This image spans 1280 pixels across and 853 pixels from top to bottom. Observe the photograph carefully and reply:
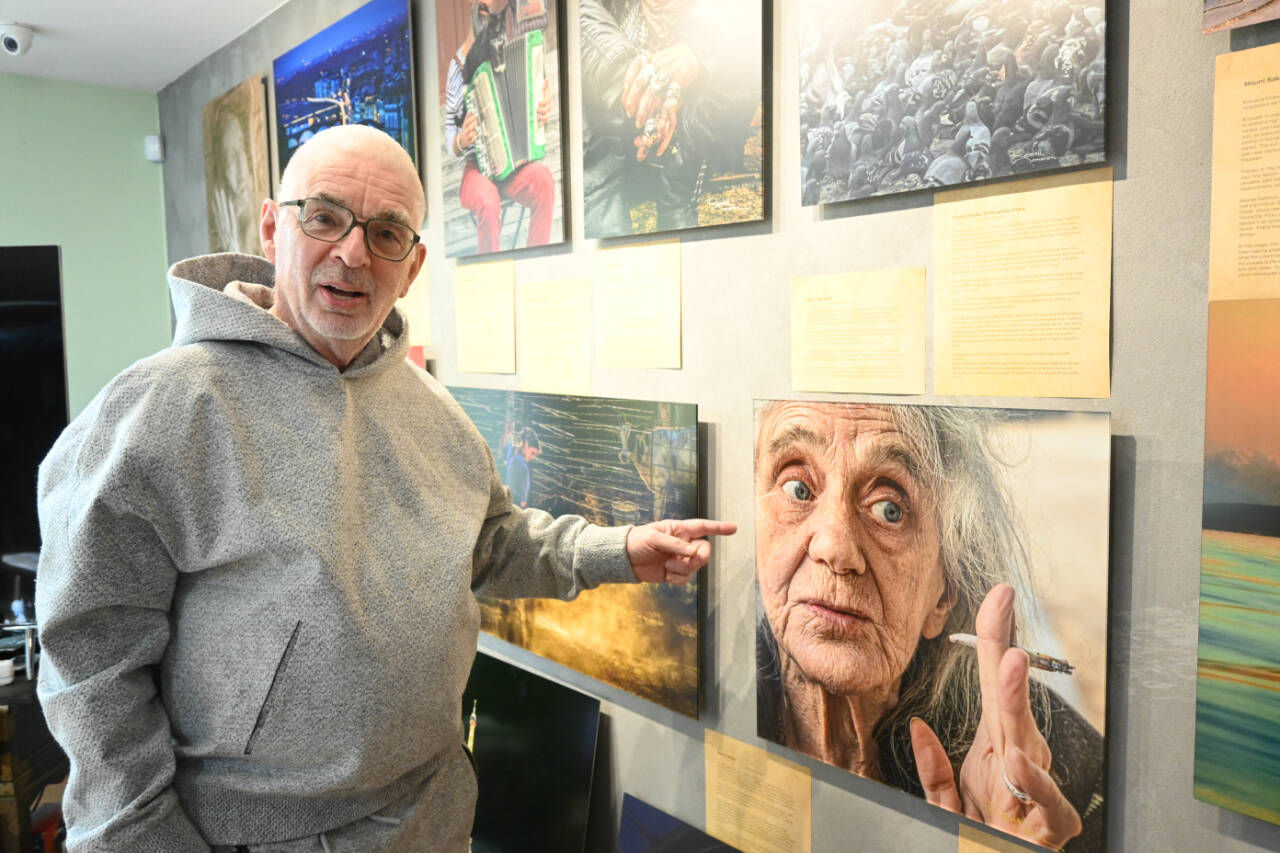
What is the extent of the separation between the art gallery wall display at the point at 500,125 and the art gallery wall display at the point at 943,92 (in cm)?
63

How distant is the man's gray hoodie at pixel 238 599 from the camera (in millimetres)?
973

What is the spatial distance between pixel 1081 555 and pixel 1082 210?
1.39 feet

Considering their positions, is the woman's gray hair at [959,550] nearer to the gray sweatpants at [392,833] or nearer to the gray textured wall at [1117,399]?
the gray textured wall at [1117,399]

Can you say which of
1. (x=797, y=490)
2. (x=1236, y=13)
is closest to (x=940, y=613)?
(x=797, y=490)

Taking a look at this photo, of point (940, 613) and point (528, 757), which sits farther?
point (528, 757)

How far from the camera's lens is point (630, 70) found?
1.58 m

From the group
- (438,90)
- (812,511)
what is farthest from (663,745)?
(438,90)

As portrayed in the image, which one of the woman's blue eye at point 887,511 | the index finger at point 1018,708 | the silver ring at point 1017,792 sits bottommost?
the silver ring at point 1017,792

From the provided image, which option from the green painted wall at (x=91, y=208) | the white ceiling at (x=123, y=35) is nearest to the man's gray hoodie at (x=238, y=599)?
the white ceiling at (x=123, y=35)

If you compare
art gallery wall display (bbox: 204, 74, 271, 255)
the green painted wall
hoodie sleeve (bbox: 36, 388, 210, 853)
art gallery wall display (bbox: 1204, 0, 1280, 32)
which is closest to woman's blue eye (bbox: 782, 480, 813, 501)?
art gallery wall display (bbox: 1204, 0, 1280, 32)

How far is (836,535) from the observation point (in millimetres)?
1314

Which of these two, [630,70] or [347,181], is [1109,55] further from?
[347,181]

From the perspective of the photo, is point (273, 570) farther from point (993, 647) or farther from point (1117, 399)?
point (1117, 399)

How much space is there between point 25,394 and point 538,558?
1632mm
